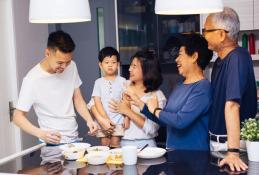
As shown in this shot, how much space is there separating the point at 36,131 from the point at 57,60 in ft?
1.46

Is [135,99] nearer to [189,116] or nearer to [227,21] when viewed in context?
[189,116]

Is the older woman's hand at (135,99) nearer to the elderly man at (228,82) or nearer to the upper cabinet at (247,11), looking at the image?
the elderly man at (228,82)

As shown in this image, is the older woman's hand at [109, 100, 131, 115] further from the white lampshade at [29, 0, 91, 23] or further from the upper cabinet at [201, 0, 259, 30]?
the upper cabinet at [201, 0, 259, 30]

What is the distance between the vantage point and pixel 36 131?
2.14 m

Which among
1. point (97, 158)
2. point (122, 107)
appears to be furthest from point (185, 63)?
point (97, 158)

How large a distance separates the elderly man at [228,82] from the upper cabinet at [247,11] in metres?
1.79

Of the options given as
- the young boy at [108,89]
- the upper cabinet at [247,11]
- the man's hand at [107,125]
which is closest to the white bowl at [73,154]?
the man's hand at [107,125]

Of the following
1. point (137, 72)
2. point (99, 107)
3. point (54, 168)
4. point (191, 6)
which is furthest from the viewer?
point (99, 107)

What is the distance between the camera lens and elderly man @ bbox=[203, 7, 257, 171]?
1.75m

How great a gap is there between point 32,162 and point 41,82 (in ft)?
2.10

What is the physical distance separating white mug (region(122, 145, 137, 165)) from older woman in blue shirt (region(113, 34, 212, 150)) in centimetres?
34

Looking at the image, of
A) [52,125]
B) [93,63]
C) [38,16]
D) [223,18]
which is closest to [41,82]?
[52,125]

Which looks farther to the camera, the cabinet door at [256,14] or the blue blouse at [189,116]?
the cabinet door at [256,14]

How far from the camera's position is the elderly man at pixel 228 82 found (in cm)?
175
